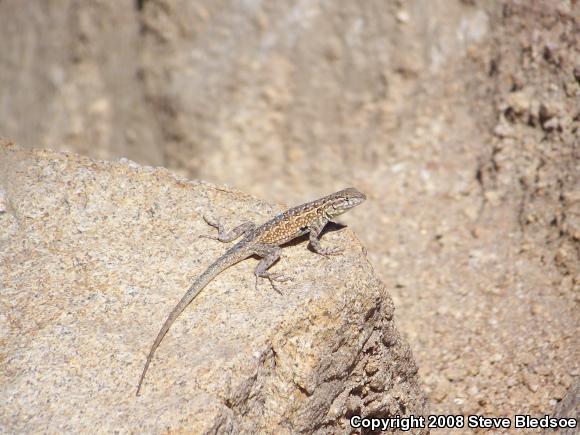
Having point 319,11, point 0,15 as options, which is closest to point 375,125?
point 319,11

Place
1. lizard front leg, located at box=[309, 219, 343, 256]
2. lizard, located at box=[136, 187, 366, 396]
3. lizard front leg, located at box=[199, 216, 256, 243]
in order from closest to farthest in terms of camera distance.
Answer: lizard, located at box=[136, 187, 366, 396] → lizard front leg, located at box=[309, 219, 343, 256] → lizard front leg, located at box=[199, 216, 256, 243]

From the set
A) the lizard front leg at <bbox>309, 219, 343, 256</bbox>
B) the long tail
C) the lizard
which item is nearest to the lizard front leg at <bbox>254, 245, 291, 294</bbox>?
the lizard

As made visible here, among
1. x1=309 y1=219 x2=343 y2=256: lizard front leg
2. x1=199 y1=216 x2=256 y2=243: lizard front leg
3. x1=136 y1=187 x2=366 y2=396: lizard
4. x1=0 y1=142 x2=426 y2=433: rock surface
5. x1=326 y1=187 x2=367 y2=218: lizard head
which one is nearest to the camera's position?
x1=0 y1=142 x2=426 y2=433: rock surface

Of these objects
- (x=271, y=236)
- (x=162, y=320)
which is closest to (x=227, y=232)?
(x=271, y=236)

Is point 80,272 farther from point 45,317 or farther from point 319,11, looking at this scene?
point 319,11

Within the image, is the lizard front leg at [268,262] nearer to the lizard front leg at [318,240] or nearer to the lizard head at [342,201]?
the lizard front leg at [318,240]

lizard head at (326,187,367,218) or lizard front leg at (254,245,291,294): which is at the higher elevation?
lizard head at (326,187,367,218)

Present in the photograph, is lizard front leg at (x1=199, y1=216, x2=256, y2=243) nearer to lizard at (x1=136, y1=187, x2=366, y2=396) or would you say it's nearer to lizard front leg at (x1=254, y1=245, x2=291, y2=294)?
lizard at (x1=136, y1=187, x2=366, y2=396)
